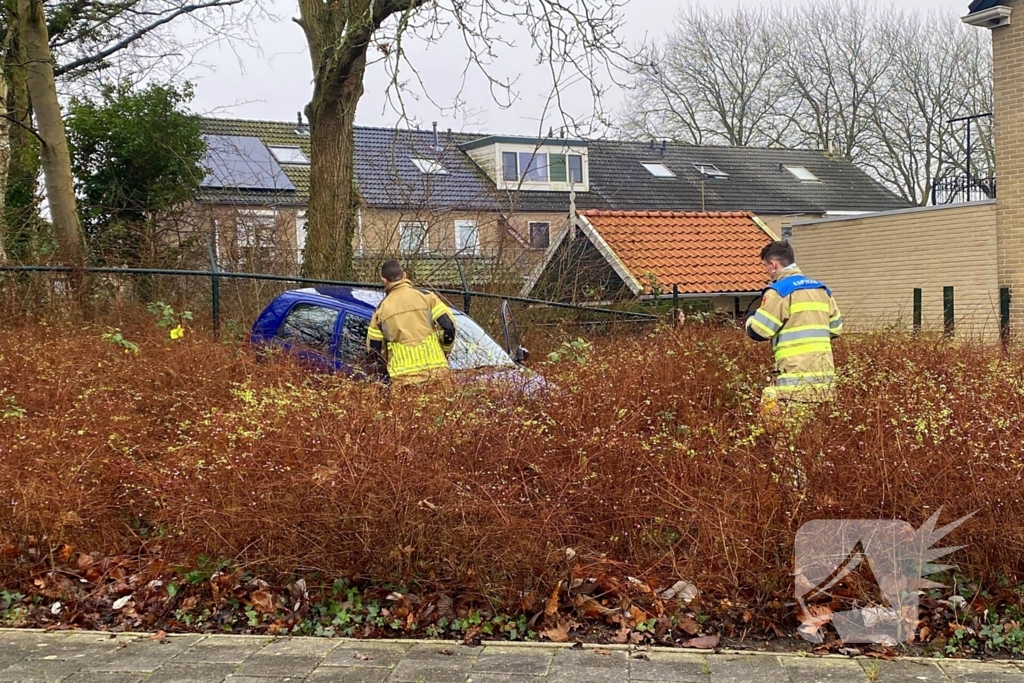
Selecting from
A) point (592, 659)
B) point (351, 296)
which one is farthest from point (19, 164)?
point (592, 659)

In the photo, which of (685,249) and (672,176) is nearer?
(685,249)

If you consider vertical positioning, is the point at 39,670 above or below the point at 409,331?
below

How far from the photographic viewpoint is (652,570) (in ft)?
15.1

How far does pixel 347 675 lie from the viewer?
12.9ft

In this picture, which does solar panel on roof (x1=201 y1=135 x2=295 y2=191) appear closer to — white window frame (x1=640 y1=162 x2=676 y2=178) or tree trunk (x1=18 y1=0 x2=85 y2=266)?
tree trunk (x1=18 y1=0 x2=85 y2=266)

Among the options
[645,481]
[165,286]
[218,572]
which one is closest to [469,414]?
[645,481]

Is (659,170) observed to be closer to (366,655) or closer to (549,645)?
(549,645)

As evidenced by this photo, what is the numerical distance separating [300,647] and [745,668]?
1879 mm

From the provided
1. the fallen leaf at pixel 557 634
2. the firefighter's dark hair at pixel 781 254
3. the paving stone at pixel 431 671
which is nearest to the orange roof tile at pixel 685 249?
the firefighter's dark hair at pixel 781 254

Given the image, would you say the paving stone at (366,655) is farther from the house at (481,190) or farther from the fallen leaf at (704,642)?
the house at (481,190)

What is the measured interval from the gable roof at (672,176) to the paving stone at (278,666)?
23.6 metres

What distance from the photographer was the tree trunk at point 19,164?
1238cm

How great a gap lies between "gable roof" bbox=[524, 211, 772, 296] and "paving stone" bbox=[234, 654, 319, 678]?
37.2ft

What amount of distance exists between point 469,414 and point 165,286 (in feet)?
22.6
